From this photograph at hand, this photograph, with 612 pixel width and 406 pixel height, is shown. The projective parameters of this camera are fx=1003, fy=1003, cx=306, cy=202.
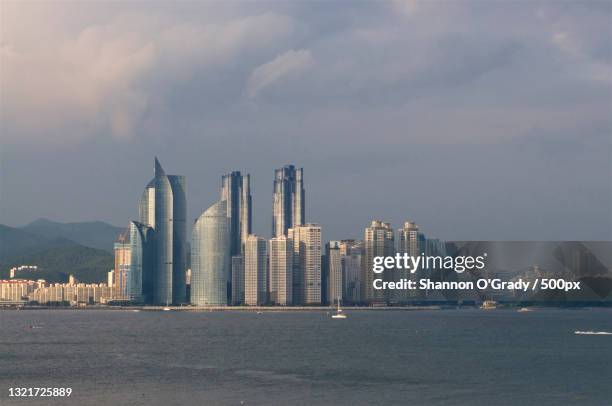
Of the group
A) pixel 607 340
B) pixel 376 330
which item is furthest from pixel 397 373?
pixel 376 330

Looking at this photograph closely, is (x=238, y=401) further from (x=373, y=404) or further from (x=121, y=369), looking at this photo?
(x=121, y=369)

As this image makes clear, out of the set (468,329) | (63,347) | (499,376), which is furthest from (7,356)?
(468,329)

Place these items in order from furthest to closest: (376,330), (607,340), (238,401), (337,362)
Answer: (376,330)
(607,340)
(337,362)
(238,401)

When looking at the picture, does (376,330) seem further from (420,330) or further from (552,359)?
(552,359)

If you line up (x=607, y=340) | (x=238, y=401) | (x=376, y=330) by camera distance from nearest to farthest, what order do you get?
(x=238, y=401) → (x=607, y=340) → (x=376, y=330)

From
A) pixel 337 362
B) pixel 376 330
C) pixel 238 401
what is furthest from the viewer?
pixel 376 330

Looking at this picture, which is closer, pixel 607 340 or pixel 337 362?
pixel 337 362
